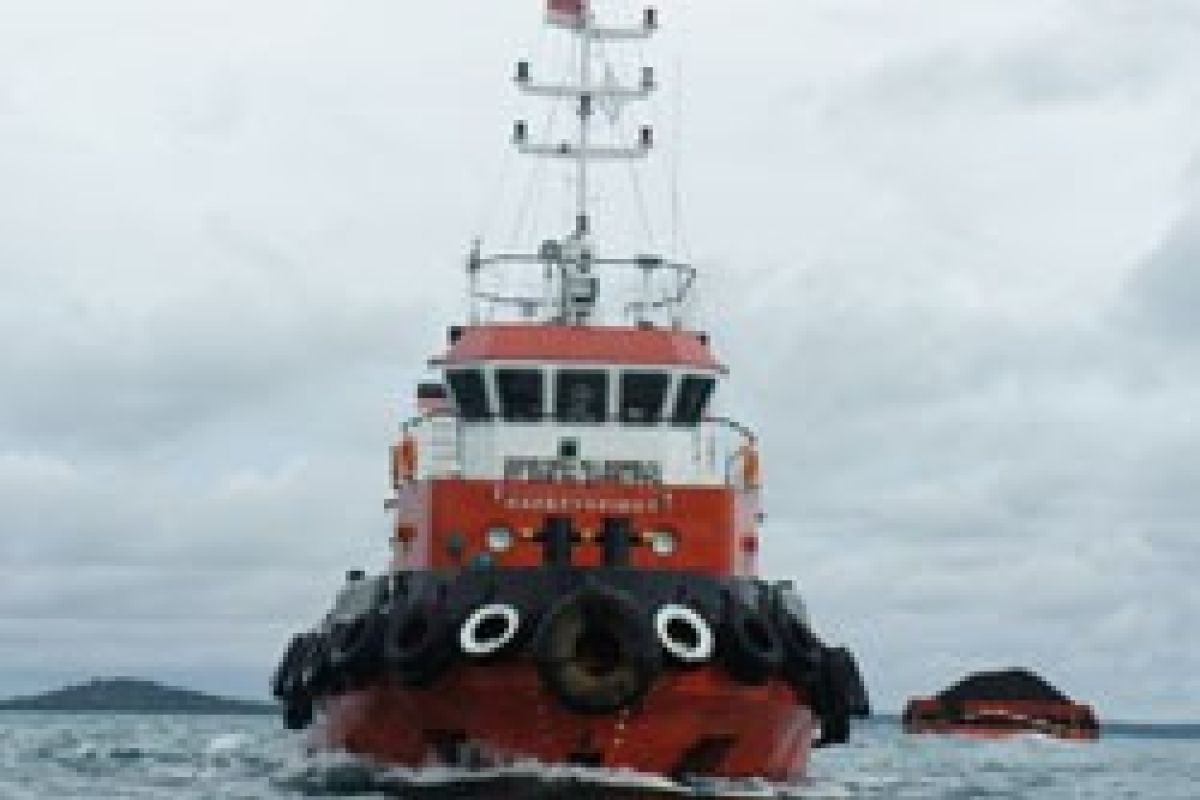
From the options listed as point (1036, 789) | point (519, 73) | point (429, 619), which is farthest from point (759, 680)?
point (1036, 789)

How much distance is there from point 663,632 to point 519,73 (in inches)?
470

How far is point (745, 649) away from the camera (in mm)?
31984

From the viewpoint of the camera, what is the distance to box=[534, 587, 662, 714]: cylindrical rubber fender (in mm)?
30906

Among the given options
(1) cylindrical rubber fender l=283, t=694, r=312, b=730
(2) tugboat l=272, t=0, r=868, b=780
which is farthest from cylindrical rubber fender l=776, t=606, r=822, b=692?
(1) cylindrical rubber fender l=283, t=694, r=312, b=730

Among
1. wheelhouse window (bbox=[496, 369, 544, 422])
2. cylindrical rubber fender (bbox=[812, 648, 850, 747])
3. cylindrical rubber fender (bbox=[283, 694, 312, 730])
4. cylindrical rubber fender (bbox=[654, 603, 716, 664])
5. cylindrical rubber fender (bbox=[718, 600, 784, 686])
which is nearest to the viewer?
cylindrical rubber fender (bbox=[654, 603, 716, 664])

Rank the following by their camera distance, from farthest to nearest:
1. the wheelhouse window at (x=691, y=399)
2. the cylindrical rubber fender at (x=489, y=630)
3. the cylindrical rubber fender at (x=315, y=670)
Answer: the wheelhouse window at (x=691, y=399), the cylindrical rubber fender at (x=315, y=670), the cylindrical rubber fender at (x=489, y=630)

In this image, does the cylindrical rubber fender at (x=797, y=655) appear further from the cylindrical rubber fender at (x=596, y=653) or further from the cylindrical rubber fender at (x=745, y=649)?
the cylindrical rubber fender at (x=596, y=653)

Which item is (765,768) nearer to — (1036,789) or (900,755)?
(1036,789)


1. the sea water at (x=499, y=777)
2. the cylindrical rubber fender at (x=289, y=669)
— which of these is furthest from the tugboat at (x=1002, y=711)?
the cylindrical rubber fender at (x=289, y=669)

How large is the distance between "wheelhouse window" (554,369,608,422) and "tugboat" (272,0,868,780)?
3 cm

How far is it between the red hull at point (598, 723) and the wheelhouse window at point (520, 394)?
4.96m

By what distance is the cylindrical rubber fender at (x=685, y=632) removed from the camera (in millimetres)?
31547

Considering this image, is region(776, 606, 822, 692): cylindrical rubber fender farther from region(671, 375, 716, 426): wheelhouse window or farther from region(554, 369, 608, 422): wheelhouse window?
region(554, 369, 608, 422): wheelhouse window

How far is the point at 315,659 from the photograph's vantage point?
38.6m
